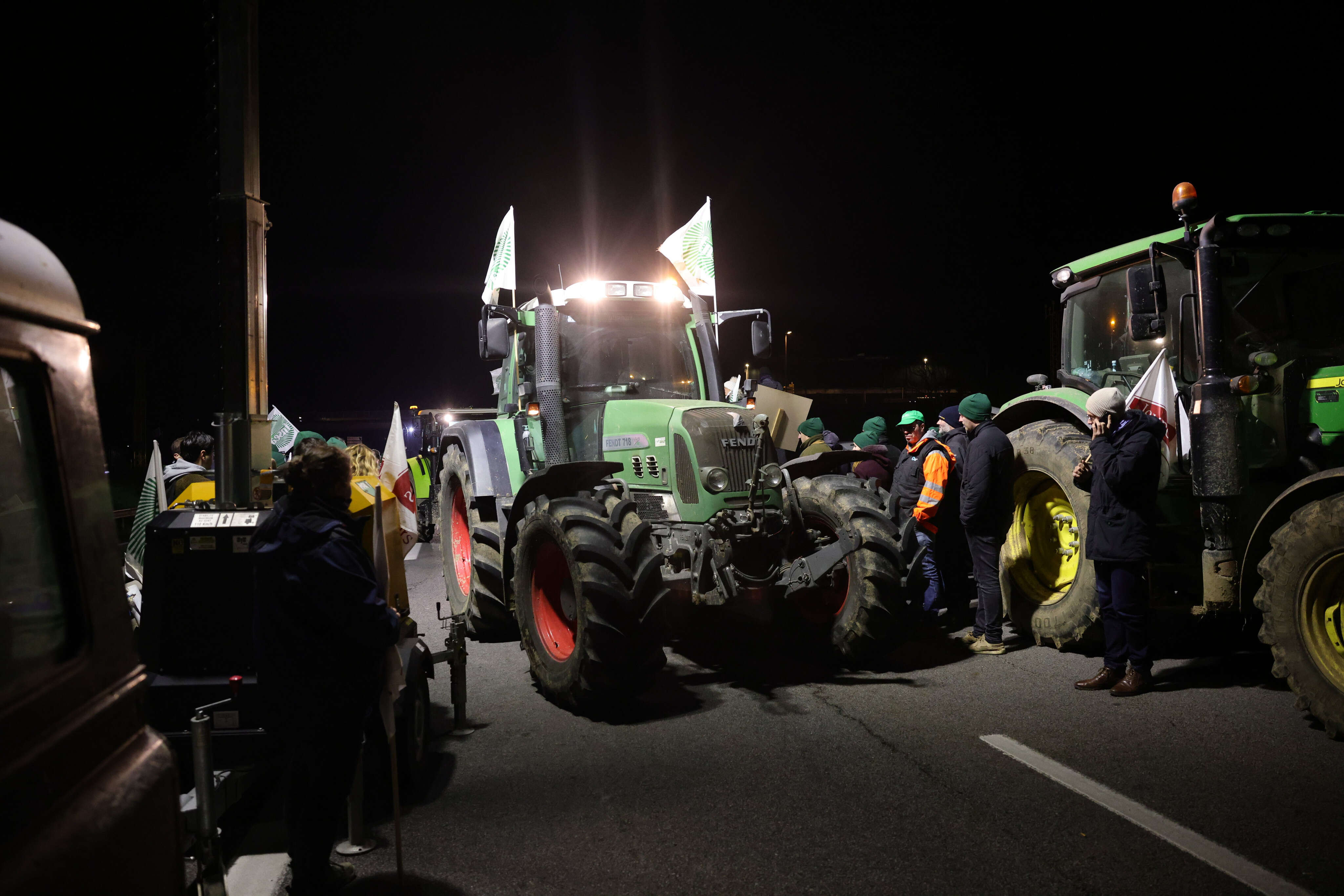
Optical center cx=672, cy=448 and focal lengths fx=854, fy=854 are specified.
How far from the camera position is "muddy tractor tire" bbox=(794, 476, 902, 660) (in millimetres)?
5684

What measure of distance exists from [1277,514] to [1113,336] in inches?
86.9

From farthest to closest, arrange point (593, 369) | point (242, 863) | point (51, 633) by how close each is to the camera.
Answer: point (593, 369), point (242, 863), point (51, 633)

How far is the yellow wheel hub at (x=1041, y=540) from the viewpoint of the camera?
6.88 metres

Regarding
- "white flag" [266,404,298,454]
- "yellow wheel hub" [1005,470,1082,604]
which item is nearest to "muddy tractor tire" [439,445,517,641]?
"white flag" [266,404,298,454]

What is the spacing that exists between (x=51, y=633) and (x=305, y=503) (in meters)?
1.52

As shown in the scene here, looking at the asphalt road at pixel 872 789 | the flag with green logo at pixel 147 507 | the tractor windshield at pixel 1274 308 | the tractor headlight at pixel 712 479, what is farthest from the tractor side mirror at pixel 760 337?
the flag with green logo at pixel 147 507

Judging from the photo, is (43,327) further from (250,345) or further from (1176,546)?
(1176,546)

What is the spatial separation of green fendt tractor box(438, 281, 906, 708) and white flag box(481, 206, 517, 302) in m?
0.28

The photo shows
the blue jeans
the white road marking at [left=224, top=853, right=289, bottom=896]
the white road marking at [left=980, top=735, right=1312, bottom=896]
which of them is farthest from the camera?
the blue jeans

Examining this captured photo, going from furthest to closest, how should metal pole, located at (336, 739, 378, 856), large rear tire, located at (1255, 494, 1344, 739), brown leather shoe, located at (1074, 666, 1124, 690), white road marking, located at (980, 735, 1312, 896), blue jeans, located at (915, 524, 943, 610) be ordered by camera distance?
blue jeans, located at (915, 524, 943, 610) → brown leather shoe, located at (1074, 666, 1124, 690) → large rear tire, located at (1255, 494, 1344, 739) → metal pole, located at (336, 739, 378, 856) → white road marking, located at (980, 735, 1312, 896)

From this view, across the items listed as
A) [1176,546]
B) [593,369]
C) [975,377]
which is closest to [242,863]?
[593,369]

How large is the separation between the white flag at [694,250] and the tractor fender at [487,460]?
2.15 meters

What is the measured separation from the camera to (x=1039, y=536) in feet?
23.4

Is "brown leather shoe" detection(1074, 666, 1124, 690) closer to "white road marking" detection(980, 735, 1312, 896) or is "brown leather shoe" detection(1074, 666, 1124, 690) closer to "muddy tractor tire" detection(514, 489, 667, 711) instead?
"white road marking" detection(980, 735, 1312, 896)
